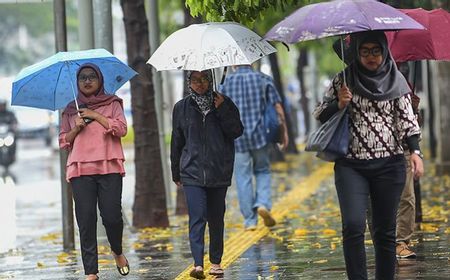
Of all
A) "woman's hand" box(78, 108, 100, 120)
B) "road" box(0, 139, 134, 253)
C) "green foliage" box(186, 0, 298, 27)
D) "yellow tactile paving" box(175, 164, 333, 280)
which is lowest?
"road" box(0, 139, 134, 253)

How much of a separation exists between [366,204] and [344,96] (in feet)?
2.27

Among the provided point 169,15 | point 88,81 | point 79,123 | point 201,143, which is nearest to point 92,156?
point 79,123

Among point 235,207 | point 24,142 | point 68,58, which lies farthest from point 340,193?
point 24,142

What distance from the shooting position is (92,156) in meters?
9.66

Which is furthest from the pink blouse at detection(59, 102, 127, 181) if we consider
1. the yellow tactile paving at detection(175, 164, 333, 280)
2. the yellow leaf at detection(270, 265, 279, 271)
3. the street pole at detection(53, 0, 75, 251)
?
the street pole at detection(53, 0, 75, 251)

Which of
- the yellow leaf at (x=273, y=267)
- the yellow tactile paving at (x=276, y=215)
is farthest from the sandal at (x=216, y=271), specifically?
the yellow leaf at (x=273, y=267)

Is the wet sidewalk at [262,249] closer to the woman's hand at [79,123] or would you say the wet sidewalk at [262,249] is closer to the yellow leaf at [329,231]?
the yellow leaf at [329,231]

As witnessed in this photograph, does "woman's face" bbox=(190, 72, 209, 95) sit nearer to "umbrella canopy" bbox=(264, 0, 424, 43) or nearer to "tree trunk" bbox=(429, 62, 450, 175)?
"umbrella canopy" bbox=(264, 0, 424, 43)

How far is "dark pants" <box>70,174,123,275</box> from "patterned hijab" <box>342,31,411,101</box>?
2.28 m

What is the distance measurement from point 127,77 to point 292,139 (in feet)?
72.2

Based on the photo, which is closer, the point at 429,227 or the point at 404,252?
the point at 404,252

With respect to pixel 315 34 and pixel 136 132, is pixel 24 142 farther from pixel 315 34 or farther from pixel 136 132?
pixel 315 34

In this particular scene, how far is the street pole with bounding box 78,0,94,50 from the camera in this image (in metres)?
13.6

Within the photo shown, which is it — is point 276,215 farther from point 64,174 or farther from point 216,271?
point 216,271
